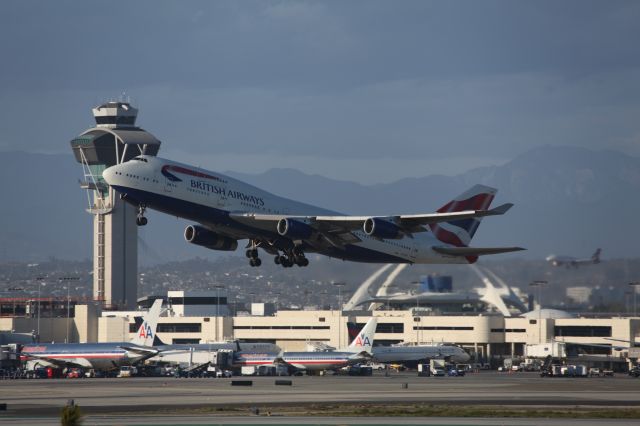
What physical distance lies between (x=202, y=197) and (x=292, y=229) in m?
6.88

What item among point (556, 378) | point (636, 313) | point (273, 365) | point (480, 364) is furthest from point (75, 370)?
point (636, 313)

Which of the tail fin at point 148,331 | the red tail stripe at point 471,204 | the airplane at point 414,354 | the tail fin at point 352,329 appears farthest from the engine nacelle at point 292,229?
the tail fin at point 352,329

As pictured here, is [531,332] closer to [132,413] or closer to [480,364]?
[480,364]

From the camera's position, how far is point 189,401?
80375 mm

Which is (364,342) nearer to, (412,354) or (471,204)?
(412,354)

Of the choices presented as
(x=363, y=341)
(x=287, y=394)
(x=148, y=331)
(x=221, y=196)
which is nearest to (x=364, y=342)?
(x=363, y=341)

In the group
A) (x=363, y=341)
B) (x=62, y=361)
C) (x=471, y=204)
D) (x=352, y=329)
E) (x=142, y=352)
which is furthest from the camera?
(x=352, y=329)

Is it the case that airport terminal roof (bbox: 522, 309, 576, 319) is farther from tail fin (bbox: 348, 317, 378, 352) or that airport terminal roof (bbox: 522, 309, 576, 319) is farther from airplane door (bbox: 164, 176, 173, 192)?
airplane door (bbox: 164, 176, 173, 192)

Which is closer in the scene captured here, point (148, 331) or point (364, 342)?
point (364, 342)

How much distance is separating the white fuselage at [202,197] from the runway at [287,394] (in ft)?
40.1

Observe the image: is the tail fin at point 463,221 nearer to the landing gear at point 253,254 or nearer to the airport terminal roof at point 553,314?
the landing gear at point 253,254

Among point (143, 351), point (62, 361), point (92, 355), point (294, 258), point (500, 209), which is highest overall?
point (500, 209)

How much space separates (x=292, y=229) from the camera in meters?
82.7

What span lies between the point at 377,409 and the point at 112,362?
64058 mm
